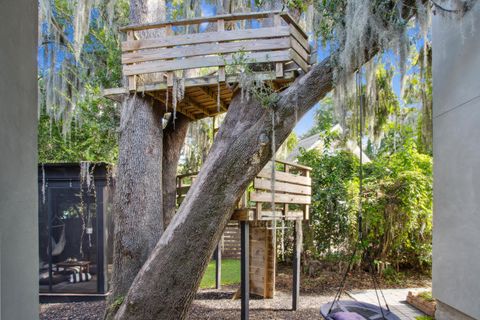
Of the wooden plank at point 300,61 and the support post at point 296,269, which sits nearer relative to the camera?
the wooden plank at point 300,61

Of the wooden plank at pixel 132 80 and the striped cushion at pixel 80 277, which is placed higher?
the wooden plank at pixel 132 80

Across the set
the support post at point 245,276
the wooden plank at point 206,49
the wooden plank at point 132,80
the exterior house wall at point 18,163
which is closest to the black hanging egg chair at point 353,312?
the support post at point 245,276

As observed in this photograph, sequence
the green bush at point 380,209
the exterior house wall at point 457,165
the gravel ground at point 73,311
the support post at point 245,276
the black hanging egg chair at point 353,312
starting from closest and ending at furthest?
the exterior house wall at point 457,165
the black hanging egg chair at point 353,312
the support post at point 245,276
the gravel ground at point 73,311
the green bush at point 380,209

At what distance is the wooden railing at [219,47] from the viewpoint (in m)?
4.55

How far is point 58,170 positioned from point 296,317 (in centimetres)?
478

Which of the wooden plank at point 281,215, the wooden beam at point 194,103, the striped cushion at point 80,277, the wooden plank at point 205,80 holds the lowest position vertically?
the striped cushion at point 80,277

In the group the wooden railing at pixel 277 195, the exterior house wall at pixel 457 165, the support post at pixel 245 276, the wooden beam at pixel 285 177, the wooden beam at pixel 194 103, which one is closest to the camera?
the exterior house wall at pixel 457 165

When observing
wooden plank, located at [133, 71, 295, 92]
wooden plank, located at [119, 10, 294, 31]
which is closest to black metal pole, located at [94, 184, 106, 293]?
wooden plank, located at [133, 71, 295, 92]

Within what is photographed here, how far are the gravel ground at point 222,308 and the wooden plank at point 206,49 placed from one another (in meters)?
3.88

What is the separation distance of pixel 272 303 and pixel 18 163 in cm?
649

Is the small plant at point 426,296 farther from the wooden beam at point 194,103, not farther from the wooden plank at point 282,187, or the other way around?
the wooden beam at point 194,103

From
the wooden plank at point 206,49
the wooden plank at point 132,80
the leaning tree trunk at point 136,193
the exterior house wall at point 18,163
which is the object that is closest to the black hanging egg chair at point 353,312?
the leaning tree trunk at point 136,193

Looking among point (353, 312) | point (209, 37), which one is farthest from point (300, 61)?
point (353, 312)

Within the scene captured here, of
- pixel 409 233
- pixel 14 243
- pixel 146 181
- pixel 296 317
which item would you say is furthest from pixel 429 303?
pixel 14 243
